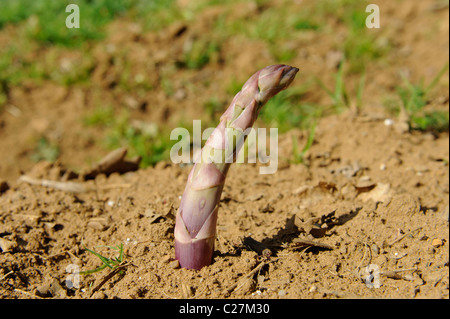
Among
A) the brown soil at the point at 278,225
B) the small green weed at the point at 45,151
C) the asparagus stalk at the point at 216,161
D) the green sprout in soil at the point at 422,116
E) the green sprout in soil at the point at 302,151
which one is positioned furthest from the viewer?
the small green weed at the point at 45,151

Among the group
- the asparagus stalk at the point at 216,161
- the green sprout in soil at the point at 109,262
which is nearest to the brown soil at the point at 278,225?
the green sprout in soil at the point at 109,262

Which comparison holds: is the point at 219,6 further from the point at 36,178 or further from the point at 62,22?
the point at 36,178

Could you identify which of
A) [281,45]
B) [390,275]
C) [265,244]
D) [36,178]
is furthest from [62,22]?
[390,275]

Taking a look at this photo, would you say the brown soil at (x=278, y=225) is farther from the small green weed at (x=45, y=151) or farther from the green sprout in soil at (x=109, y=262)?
the small green weed at (x=45, y=151)

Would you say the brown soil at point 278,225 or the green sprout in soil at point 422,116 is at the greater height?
the green sprout in soil at point 422,116

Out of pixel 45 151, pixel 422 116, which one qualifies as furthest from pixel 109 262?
pixel 45 151

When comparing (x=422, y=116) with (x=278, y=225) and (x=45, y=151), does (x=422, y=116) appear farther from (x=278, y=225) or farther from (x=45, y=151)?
(x=45, y=151)

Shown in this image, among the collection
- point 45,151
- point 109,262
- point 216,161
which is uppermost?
point 216,161

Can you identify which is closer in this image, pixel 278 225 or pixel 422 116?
pixel 278 225
